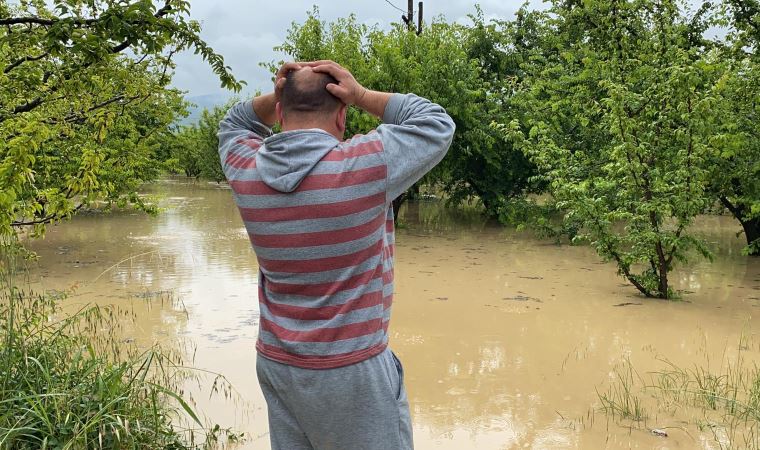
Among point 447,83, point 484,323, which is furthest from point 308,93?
point 447,83

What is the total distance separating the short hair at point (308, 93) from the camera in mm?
1834

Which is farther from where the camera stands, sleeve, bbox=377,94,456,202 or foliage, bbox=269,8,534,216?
foliage, bbox=269,8,534,216

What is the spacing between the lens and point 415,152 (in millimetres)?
1837

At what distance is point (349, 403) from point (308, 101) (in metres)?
0.79

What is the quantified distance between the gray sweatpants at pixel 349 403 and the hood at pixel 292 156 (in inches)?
19.2

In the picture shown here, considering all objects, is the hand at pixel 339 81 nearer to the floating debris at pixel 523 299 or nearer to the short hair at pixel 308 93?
the short hair at pixel 308 93

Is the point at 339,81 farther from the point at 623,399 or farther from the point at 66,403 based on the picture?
the point at 623,399

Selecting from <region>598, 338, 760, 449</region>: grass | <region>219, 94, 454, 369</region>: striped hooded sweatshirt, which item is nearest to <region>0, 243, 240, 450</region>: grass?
<region>219, 94, 454, 369</region>: striped hooded sweatshirt

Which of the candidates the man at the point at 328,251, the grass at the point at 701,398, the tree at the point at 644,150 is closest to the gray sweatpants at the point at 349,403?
the man at the point at 328,251

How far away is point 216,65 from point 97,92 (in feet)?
7.41

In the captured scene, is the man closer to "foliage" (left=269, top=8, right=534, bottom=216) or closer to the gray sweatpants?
the gray sweatpants

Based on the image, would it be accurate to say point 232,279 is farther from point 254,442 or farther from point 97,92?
point 254,442

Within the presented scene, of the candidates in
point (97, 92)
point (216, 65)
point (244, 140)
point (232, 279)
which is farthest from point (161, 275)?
point (244, 140)

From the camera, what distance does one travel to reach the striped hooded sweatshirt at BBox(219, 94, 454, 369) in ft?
5.79
